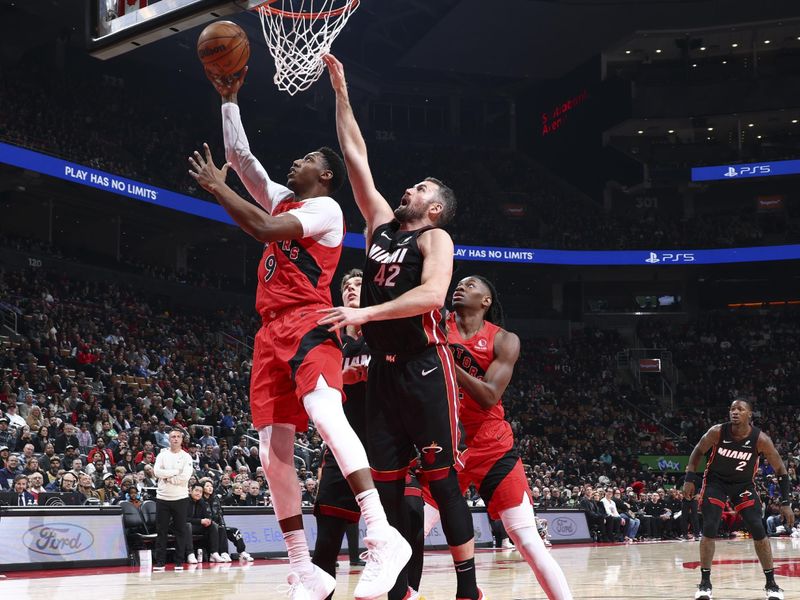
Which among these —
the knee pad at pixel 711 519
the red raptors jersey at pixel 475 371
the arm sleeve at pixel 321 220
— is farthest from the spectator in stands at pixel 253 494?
the arm sleeve at pixel 321 220

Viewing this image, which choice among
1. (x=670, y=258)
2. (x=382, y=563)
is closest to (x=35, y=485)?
(x=382, y=563)

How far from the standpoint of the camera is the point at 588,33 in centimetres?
3766

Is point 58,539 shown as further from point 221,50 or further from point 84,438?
point 221,50

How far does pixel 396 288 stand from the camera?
4.47 m

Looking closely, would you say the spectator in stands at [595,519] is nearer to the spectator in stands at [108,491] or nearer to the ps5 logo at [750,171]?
the spectator in stands at [108,491]

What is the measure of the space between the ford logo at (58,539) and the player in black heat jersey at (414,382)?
26.9ft

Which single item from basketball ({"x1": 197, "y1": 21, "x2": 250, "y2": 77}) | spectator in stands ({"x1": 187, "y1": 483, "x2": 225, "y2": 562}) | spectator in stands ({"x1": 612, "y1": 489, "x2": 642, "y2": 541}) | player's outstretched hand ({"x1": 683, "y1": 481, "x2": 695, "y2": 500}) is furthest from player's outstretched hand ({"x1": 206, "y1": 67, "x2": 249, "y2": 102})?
spectator in stands ({"x1": 612, "y1": 489, "x2": 642, "y2": 541})

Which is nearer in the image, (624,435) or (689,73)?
(624,435)

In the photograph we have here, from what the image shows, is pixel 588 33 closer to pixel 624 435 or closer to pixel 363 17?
pixel 363 17

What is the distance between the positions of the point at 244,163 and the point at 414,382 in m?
1.60

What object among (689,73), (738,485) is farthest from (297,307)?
(689,73)

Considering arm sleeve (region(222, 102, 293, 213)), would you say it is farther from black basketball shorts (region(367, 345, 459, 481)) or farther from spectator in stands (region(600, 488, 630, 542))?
spectator in stands (region(600, 488, 630, 542))

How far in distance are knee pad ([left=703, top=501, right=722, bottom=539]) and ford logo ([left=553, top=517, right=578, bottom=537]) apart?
12.2 metres

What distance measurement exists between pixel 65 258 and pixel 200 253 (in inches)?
317
